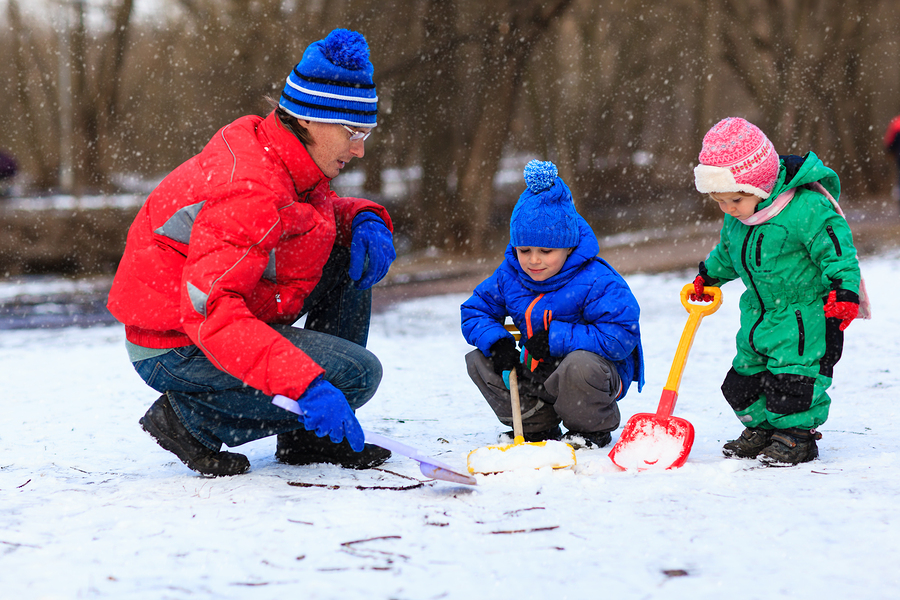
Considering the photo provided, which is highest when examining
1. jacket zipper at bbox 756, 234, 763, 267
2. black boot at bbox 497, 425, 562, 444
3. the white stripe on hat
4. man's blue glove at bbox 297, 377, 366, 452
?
the white stripe on hat

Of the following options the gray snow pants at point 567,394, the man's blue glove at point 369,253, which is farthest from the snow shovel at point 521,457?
the man's blue glove at point 369,253

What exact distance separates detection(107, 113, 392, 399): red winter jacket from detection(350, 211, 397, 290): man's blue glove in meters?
0.18

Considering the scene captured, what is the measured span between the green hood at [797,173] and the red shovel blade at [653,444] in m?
0.79

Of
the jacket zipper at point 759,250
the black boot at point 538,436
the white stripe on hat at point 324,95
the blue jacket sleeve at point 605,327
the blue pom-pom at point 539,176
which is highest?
the white stripe on hat at point 324,95

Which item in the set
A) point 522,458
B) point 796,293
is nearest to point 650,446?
point 522,458

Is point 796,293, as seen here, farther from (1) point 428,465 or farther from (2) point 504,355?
(1) point 428,465

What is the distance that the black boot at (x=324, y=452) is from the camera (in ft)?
9.62

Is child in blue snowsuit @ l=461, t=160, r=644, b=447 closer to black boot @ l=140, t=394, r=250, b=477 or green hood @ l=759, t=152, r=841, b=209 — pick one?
green hood @ l=759, t=152, r=841, b=209

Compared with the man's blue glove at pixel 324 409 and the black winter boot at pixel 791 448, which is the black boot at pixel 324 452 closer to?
the man's blue glove at pixel 324 409

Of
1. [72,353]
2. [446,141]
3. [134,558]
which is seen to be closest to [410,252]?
[446,141]

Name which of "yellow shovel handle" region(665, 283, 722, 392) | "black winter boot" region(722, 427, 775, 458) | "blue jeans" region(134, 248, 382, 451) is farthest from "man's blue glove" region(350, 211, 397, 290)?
"black winter boot" region(722, 427, 775, 458)

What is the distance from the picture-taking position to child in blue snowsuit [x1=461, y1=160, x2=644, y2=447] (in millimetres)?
3023

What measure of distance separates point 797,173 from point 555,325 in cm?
95

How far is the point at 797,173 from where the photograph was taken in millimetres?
2844
